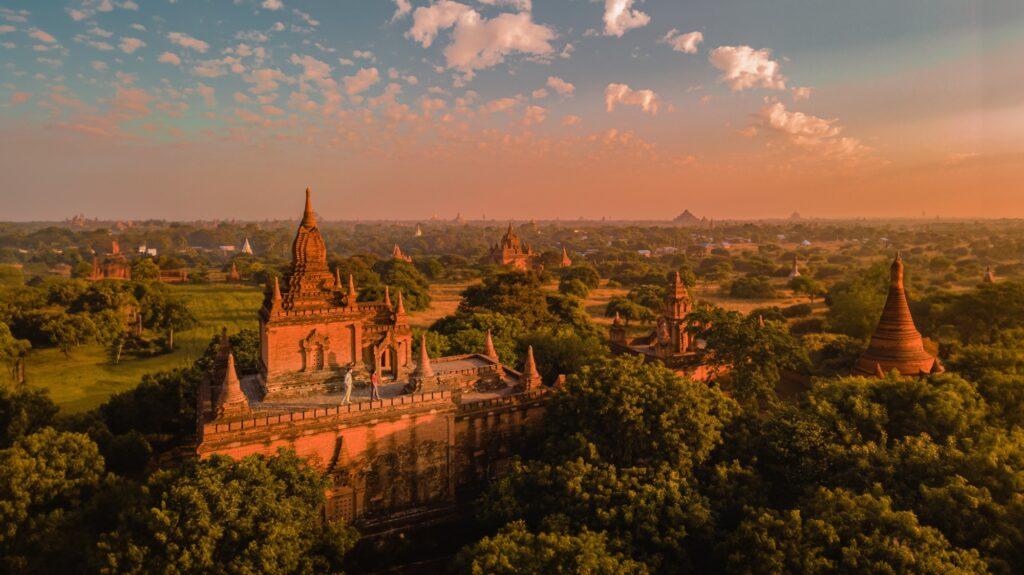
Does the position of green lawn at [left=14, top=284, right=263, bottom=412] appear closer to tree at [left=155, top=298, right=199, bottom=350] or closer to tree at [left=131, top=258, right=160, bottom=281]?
tree at [left=155, top=298, right=199, bottom=350]

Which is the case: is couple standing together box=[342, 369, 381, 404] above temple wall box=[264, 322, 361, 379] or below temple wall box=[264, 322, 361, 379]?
below

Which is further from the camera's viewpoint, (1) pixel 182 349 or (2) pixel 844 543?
(1) pixel 182 349

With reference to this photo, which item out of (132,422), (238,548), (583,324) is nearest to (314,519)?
(238,548)

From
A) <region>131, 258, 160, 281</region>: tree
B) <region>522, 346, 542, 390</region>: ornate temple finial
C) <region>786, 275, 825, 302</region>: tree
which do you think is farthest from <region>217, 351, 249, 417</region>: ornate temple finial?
<region>131, 258, 160, 281</region>: tree

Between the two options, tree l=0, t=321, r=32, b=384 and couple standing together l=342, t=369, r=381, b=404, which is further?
tree l=0, t=321, r=32, b=384

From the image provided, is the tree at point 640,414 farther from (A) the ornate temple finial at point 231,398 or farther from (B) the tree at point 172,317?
(B) the tree at point 172,317

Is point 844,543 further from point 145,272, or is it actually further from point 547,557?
point 145,272

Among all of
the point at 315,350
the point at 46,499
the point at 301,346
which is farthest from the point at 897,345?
the point at 46,499
